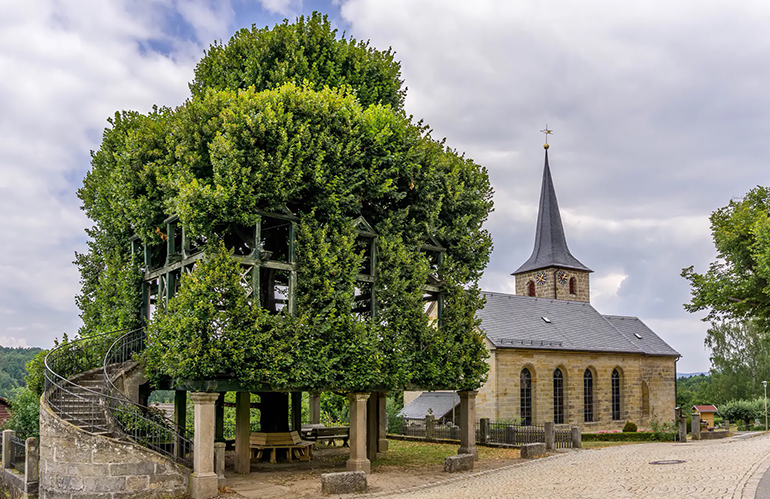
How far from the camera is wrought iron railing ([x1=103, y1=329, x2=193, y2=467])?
16812 mm

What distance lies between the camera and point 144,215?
2108 centimetres

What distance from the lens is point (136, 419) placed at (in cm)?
1750

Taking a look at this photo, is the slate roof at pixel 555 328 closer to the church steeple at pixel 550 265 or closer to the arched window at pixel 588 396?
the arched window at pixel 588 396

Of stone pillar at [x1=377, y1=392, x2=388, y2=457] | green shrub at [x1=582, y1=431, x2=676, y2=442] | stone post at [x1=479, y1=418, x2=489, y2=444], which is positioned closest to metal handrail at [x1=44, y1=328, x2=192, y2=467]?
stone pillar at [x1=377, y1=392, x2=388, y2=457]

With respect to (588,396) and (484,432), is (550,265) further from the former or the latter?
(484,432)

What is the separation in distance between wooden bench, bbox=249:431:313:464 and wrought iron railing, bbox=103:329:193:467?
2656mm

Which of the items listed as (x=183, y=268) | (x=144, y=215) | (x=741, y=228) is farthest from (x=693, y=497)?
(x=741, y=228)

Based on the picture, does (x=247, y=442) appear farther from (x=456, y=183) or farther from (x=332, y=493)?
(x=456, y=183)

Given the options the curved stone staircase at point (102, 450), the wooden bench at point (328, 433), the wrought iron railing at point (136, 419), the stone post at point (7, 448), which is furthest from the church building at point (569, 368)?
the stone post at point (7, 448)

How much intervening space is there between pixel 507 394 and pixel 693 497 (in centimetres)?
2489

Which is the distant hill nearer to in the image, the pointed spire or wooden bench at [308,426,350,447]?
the pointed spire

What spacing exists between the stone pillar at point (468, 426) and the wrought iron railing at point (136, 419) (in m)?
9.17

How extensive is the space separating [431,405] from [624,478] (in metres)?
23.7

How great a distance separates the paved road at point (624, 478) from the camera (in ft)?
46.6
